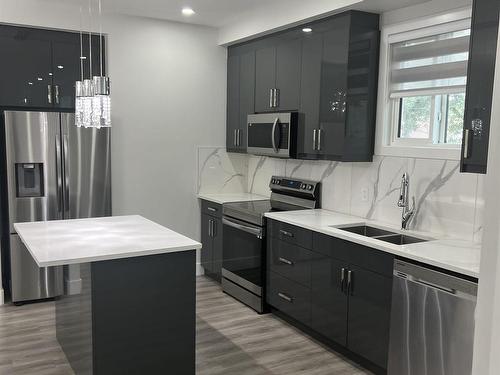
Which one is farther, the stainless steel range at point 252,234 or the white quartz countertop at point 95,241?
the stainless steel range at point 252,234

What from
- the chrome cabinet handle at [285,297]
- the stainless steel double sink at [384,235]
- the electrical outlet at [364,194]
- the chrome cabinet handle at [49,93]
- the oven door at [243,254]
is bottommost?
the chrome cabinet handle at [285,297]

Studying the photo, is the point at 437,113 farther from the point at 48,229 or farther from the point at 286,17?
the point at 48,229

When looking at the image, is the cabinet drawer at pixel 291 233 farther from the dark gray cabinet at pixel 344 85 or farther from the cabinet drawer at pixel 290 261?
the dark gray cabinet at pixel 344 85

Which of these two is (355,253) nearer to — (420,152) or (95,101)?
(420,152)

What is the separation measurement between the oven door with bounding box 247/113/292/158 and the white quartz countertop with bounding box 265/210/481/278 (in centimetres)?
65

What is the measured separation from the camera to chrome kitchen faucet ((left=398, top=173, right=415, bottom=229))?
3.33m

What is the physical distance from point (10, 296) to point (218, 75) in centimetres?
307

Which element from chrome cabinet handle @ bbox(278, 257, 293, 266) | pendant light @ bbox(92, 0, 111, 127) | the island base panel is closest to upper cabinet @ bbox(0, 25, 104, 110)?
pendant light @ bbox(92, 0, 111, 127)

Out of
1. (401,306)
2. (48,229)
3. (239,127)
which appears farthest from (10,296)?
(401,306)

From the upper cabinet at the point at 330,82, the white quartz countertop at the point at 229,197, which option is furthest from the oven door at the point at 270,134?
the white quartz countertop at the point at 229,197

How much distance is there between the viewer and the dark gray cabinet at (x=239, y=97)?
482cm

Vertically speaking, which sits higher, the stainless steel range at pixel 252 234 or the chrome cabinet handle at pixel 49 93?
the chrome cabinet handle at pixel 49 93

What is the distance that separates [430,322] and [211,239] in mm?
2827

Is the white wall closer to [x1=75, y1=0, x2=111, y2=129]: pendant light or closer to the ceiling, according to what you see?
the ceiling
